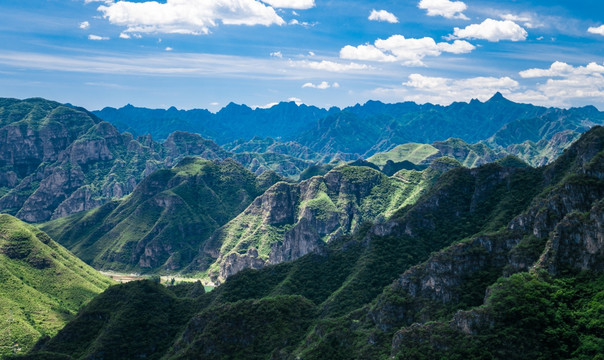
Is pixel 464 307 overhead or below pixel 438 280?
below

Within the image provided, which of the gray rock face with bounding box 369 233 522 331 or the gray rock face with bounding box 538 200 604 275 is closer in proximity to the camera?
the gray rock face with bounding box 538 200 604 275

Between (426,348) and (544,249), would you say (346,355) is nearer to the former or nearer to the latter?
(426,348)

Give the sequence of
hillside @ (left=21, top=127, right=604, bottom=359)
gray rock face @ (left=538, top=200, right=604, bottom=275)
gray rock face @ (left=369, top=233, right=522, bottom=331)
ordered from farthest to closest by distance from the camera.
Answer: gray rock face @ (left=369, top=233, right=522, bottom=331) → gray rock face @ (left=538, top=200, right=604, bottom=275) → hillside @ (left=21, top=127, right=604, bottom=359)

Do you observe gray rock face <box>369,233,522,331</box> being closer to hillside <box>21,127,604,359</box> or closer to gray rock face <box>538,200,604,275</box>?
hillside <box>21,127,604,359</box>

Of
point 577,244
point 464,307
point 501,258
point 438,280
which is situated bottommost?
point 464,307

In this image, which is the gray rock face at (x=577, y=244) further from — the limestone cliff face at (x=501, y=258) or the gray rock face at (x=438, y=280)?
the gray rock face at (x=438, y=280)

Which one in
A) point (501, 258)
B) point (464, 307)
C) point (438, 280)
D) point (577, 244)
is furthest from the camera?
point (501, 258)

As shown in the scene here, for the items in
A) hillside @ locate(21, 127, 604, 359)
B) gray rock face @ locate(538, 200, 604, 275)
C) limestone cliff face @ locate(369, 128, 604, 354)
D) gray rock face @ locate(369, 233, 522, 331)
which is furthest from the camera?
gray rock face @ locate(369, 233, 522, 331)

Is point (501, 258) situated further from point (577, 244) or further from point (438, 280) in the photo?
point (577, 244)

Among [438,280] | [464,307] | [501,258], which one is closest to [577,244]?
[501,258]

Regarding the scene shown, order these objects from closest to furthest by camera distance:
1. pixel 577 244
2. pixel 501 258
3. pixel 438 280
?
1. pixel 577 244
2. pixel 438 280
3. pixel 501 258

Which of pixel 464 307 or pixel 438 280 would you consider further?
pixel 438 280

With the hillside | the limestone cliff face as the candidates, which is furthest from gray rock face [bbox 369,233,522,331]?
the hillside
